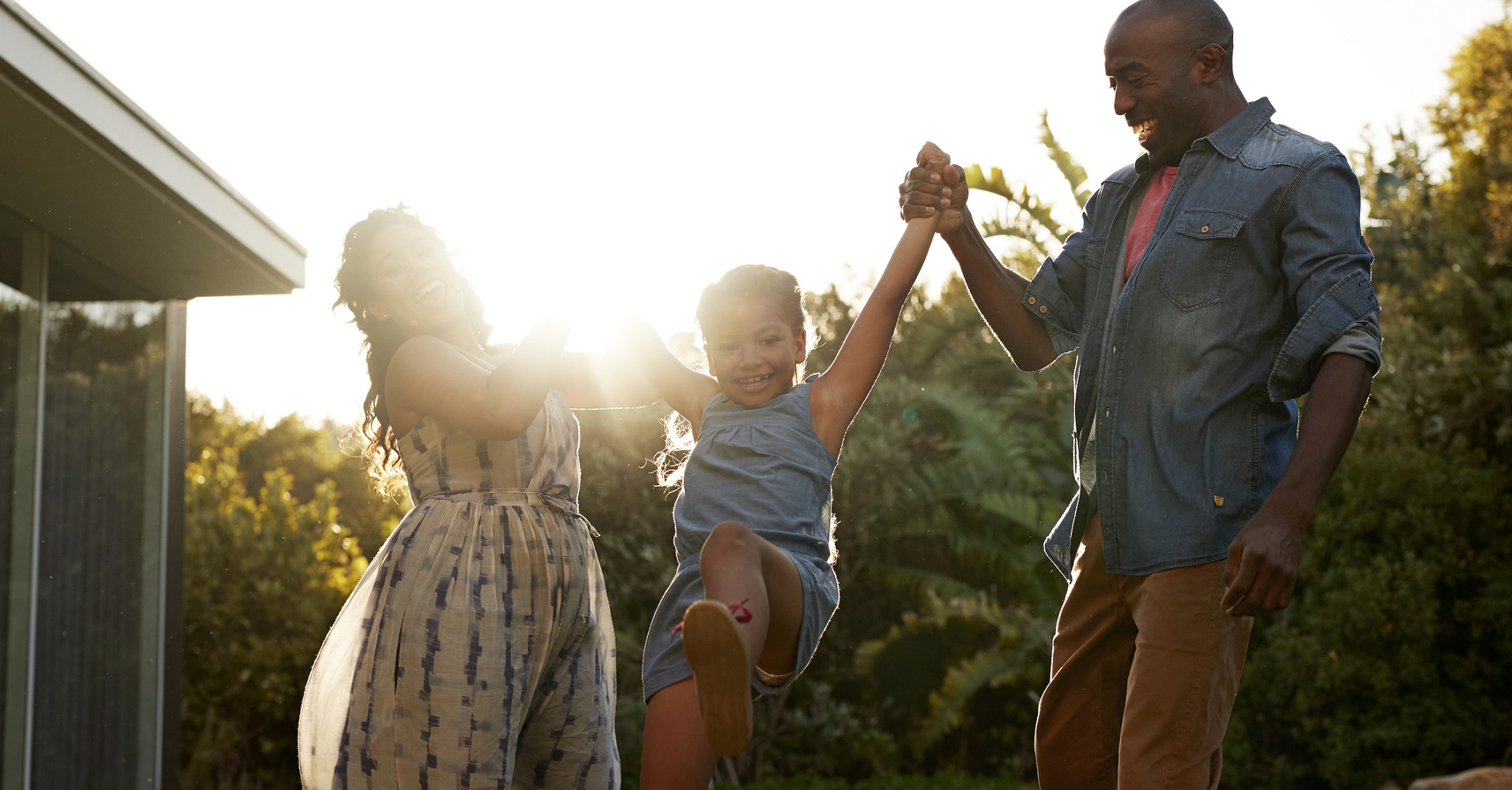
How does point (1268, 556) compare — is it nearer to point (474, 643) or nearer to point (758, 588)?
point (758, 588)

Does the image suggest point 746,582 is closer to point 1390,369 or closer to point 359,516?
point 1390,369

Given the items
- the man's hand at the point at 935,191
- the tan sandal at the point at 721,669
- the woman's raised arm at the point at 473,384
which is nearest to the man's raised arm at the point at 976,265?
the man's hand at the point at 935,191

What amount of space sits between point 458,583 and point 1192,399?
1.76 metres

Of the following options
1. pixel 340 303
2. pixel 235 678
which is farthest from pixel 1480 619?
pixel 235 678

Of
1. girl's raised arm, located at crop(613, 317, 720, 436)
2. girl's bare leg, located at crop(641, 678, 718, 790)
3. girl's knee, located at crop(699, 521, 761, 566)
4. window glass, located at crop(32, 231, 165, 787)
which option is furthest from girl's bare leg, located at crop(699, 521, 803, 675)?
window glass, located at crop(32, 231, 165, 787)

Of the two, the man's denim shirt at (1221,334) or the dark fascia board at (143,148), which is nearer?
the man's denim shirt at (1221,334)

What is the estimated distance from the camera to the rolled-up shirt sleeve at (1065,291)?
3.02 metres

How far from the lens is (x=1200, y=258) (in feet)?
8.34

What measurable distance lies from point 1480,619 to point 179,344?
8.73m

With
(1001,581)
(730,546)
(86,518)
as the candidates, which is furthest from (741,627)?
(1001,581)

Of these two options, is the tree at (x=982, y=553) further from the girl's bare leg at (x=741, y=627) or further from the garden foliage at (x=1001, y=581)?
the girl's bare leg at (x=741, y=627)

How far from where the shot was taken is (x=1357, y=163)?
14.6m

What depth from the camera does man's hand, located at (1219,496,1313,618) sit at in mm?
2195

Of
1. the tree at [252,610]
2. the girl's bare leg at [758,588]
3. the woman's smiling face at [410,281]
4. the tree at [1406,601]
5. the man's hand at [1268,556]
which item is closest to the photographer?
the man's hand at [1268,556]
